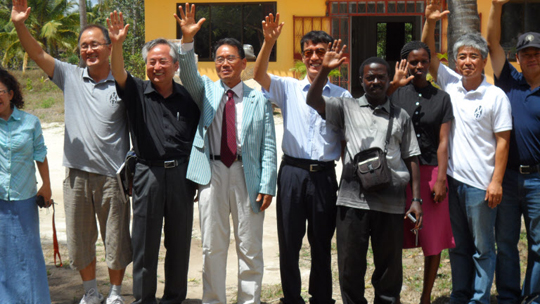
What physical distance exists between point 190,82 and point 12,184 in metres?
1.36

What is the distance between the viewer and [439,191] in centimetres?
419

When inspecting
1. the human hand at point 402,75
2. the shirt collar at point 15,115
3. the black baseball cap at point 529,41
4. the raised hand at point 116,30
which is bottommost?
the shirt collar at point 15,115

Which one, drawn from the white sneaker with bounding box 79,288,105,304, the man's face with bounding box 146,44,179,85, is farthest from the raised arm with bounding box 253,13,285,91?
the white sneaker with bounding box 79,288,105,304

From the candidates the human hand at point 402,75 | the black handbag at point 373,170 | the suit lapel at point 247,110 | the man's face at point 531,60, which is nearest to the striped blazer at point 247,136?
the suit lapel at point 247,110

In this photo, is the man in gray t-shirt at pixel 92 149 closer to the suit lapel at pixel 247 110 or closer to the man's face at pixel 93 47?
the man's face at pixel 93 47

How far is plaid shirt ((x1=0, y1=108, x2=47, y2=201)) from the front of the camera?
3.92 m

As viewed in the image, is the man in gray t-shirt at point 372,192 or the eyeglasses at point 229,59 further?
the eyeglasses at point 229,59

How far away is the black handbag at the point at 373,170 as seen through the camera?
3859 mm

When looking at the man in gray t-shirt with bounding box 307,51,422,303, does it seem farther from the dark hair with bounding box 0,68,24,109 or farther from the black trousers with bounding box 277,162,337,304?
the dark hair with bounding box 0,68,24,109

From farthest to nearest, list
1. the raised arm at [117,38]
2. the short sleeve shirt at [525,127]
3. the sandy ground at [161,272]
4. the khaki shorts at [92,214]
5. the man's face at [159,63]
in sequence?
1. the sandy ground at [161,272]
2. the khaki shorts at [92,214]
3. the short sleeve shirt at [525,127]
4. the man's face at [159,63]
5. the raised arm at [117,38]

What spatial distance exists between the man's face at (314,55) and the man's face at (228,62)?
50 centimetres

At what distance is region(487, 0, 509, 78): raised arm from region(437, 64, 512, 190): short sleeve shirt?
30 centimetres

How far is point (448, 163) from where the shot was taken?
436cm

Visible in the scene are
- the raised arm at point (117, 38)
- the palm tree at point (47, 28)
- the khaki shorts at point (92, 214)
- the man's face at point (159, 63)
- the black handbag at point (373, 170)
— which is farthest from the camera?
the palm tree at point (47, 28)
